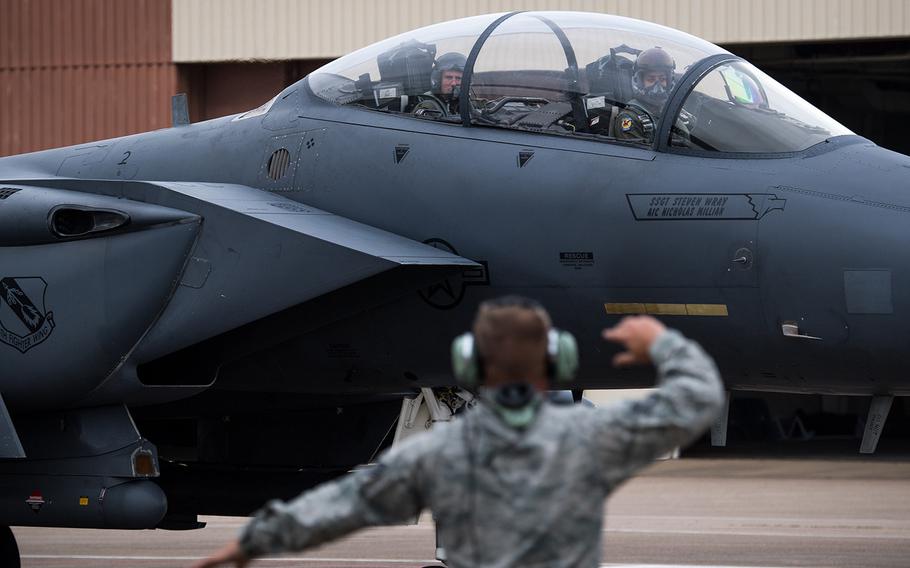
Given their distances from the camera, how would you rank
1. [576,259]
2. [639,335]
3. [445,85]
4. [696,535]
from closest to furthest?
[639,335] → [576,259] → [445,85] → [696,535]

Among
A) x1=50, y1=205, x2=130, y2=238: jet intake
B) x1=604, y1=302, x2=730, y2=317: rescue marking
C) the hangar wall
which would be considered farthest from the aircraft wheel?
the hangar wall

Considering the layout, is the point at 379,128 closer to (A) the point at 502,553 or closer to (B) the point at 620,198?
(B) the point at 620,198

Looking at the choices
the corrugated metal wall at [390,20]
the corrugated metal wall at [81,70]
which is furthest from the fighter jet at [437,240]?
the corrugated metal wall at [81,70]

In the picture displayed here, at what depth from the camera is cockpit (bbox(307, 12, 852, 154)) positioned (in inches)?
264

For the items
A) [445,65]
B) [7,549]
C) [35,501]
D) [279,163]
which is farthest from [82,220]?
[7,549]

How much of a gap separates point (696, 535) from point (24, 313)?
791 centimetres

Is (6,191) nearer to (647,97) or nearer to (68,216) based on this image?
(68,216)

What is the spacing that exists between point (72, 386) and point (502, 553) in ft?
15.6

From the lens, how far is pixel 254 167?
790cm

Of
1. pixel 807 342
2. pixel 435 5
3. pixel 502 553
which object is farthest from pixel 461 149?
pixel 435 5

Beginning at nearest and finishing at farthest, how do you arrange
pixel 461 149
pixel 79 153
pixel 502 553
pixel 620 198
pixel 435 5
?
pixel 502 553
pixel 620 198
pixel 461 149
pixel 79 153
pixel 435 5

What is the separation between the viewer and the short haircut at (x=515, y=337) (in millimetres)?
3291

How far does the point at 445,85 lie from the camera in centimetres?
738

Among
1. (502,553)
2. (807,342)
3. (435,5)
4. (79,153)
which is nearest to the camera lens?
(502,553)
